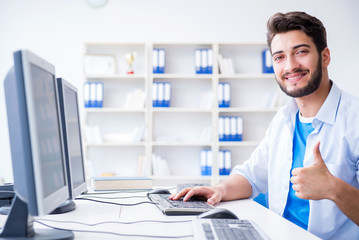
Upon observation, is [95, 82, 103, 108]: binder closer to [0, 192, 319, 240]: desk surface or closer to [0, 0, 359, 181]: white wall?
[0, 0, 359, 181]: white wall

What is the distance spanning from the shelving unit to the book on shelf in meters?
2.12

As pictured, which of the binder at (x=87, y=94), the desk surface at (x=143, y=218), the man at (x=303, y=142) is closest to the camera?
the desk surface at (x=143, y=218)

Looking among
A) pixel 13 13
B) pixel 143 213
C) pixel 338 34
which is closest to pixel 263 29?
pixel 338 34

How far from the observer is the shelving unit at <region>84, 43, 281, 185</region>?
406cm

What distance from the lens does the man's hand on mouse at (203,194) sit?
1.38 metres

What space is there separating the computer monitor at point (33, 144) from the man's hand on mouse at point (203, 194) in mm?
532

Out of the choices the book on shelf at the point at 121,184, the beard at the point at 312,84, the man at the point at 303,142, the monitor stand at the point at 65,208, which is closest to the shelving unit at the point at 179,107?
the book on shelf at the point at 121,184

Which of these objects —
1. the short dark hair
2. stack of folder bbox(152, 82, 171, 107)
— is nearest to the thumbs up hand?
the short dark hair

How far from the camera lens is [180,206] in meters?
1.25

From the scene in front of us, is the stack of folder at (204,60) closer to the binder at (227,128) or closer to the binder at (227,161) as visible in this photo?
the binder at (227,128)

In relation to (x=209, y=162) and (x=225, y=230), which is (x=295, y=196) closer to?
(x=225, y=230)

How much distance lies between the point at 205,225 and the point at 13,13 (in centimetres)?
408

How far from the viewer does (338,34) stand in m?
4.30

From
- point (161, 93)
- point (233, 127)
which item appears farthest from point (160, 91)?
point (233, 127)
